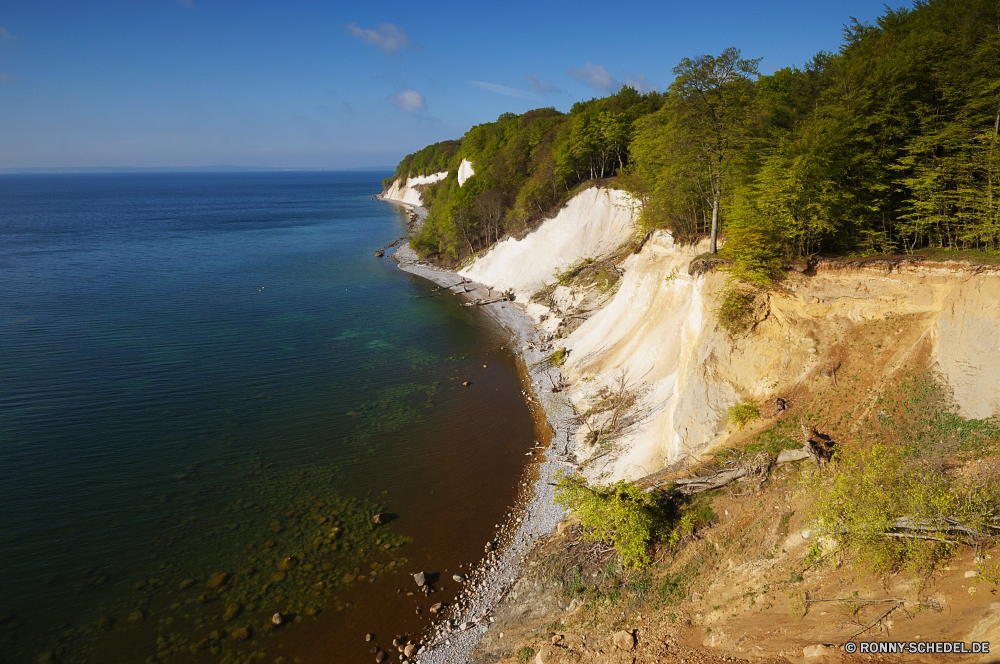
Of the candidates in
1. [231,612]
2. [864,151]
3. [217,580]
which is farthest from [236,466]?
[864,151]

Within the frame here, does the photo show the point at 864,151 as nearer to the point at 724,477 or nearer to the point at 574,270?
the point at 724,477

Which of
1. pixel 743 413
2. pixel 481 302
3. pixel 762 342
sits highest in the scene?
pixel 762 342

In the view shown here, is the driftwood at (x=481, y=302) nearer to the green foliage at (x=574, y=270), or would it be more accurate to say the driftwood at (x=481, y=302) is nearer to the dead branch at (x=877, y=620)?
the green foliage at (x=574, y=270)

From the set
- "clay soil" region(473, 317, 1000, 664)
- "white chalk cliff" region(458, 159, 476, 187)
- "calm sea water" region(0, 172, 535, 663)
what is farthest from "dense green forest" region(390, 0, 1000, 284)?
"white chalk cliff" region(458, 159, 476, 187)

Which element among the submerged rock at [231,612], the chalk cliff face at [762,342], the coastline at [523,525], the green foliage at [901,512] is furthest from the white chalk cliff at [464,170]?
the green foliage at [901,512]

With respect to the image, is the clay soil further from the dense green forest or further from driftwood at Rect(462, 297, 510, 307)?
driftwood at Rect(462, 297, 510, 307)

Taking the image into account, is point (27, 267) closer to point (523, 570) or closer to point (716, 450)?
point (523, 570)

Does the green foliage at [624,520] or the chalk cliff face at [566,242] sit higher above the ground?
the chalk cliff face at [566,242]
